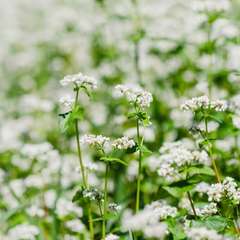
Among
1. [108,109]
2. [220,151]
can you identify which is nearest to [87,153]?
[108,109]

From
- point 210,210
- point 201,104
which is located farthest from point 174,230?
point 201,104

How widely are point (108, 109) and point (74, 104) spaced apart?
10.4ft

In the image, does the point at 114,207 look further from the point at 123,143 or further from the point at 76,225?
the point at 76,225

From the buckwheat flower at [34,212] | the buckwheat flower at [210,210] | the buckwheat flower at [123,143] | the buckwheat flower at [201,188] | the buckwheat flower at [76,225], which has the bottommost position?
the buckwheat flower at [210,210]

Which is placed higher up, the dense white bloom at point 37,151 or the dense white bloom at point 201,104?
the dense white bloom at point 37,151

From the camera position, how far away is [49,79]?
759cm

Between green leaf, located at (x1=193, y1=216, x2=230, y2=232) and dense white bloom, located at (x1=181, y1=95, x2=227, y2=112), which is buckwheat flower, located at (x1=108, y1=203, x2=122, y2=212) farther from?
dense white bloom, located at (x1=181, y1=95, x2=227, y2=112)

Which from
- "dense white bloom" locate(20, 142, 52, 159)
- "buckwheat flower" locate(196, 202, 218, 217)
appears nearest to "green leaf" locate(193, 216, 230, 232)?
"buckwheat flower" locate(196, 202, 218, 217)

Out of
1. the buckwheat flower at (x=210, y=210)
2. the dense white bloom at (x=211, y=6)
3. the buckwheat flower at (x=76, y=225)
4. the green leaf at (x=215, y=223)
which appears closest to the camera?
the green leaf at (x=215, y=223)

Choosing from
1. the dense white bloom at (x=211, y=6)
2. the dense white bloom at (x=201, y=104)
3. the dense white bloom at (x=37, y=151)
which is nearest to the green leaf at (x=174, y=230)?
the dense white bloom at (x=201, y=104)

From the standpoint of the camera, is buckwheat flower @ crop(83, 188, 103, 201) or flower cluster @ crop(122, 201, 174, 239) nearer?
flower cluster @ crop(122, 201, 174, 239)

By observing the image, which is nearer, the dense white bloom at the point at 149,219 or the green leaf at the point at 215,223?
the dense white bloom at the point at 149,219

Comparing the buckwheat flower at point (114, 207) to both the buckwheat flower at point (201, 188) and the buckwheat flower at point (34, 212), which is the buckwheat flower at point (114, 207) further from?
the buckwheat flower at point (34, 212)

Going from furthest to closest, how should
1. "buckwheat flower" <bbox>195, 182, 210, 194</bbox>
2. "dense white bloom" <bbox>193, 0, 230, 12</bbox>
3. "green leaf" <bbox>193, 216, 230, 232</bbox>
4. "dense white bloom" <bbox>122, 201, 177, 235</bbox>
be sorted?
"dense white bloom" <bbox>193, 0, 230, 12</bbox> → "buckwheat flower" <bbox>195, 182, 210, 194</bbox> → "green leaf" <bbox>193, 216, 230, 232</bbox> → "dense white bloom" <bbox>122, 201, 177, 235</bbox>
